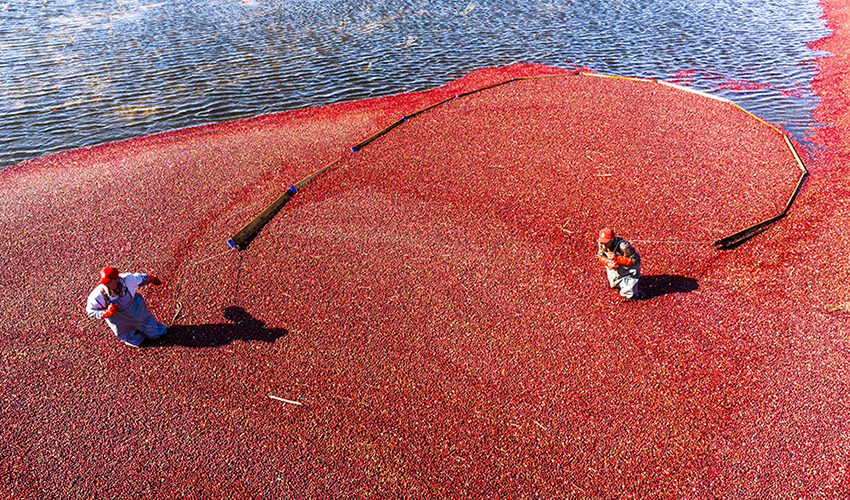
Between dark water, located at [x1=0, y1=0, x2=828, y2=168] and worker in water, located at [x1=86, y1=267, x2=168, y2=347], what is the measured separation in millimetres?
10467

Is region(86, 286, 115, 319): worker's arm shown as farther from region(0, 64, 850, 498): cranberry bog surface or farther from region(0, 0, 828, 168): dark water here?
region(0, 0, 828, 168): dark water

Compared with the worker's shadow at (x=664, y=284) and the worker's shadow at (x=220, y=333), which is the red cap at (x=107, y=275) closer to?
the worker's shadow at (x=220, y=333)

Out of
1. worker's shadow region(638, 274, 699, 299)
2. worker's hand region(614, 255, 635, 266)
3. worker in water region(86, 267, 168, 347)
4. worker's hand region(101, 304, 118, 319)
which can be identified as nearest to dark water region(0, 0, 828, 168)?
worker's shadow region(638, 274, 699, 299)

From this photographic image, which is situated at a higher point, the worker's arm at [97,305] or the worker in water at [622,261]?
the worker's arm at [97,305]

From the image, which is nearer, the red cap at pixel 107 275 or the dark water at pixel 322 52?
the red cap at pixel 107 275

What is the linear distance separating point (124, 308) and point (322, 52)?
60.8 feet

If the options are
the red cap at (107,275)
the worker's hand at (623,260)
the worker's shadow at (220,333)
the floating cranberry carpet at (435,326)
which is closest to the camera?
the floating cranberry carpet at (435,326)

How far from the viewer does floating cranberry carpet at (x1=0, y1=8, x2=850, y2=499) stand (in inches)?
232

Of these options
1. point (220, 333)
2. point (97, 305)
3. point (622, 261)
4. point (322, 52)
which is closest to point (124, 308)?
point (97, 305)

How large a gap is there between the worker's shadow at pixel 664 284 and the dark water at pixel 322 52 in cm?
927

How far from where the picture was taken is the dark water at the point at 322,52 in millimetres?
16359

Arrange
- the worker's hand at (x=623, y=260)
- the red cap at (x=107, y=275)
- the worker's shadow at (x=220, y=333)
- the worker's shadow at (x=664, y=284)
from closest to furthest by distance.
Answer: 1. the red cap at (x=107, y=275)
2. the worker's shadow at (x=220, y=333)
3. the worker's hand at (x=623, y=260)
4. the worker's shadow at (x=664, y=284)

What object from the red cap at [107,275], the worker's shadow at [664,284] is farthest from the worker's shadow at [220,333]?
the worker's shadow at [664,284]

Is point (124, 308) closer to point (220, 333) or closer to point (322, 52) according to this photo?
point (220, 333)
